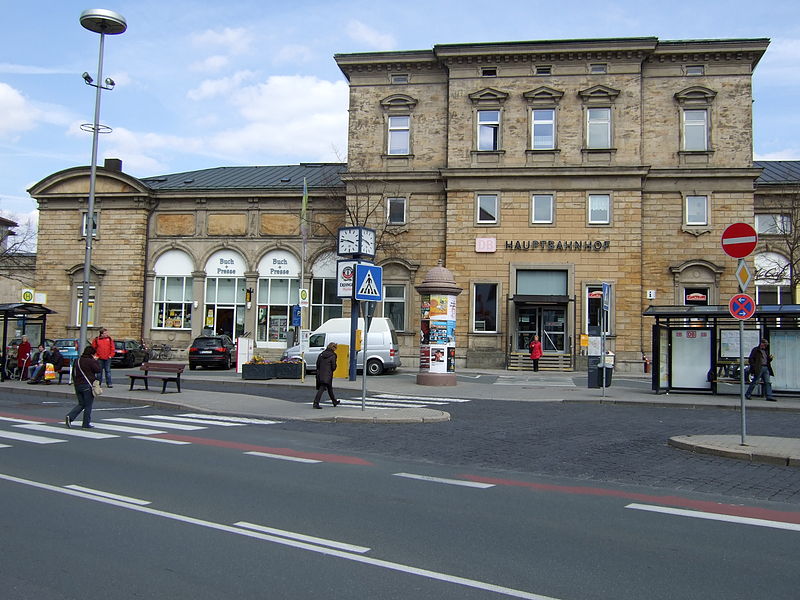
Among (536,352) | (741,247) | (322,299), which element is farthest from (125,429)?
(322,299)

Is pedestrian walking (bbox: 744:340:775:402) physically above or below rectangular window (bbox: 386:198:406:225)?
below

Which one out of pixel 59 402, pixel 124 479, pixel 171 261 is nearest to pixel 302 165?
pixel 171 261

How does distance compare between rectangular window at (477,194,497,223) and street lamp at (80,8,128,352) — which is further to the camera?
rectangular window at (477,194,497,223)

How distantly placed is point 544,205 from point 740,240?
25.7 metres

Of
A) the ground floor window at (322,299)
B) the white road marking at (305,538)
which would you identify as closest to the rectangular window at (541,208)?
the ground floor window at (322,299)

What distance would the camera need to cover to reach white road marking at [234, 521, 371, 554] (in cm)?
608

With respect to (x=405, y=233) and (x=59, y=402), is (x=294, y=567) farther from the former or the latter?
(x=405, y=233)

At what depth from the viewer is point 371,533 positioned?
6.58 metres

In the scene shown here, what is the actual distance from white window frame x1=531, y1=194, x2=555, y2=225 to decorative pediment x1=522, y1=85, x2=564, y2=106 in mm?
4712

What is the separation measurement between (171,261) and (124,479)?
3587 centimetres

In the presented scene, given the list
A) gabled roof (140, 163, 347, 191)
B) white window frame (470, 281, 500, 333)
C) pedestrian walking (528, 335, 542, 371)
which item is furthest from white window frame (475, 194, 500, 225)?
gabled roof (140, 163, 347, 191)

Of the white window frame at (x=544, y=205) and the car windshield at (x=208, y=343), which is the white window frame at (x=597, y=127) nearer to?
the white window frame at (x=544, y=205)

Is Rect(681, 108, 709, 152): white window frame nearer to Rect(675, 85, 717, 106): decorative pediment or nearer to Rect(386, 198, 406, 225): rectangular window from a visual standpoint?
Rect(675, 85, 717, 106): decorative pediment

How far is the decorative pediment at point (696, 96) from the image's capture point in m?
36.7
